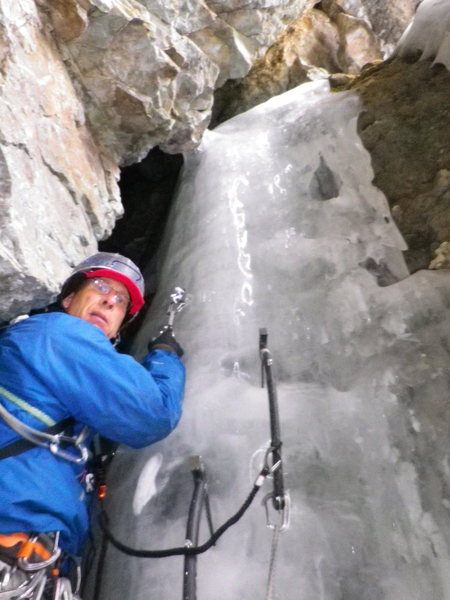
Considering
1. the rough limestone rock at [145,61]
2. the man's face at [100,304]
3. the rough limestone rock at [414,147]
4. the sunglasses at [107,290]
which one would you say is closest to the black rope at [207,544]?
the man's face at [100,304]

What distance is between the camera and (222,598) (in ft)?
6.39

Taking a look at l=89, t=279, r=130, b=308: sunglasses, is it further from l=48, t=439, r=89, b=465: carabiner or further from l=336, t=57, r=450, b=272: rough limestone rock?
l=336, t=57, r=450, b=272: rough limestone rock

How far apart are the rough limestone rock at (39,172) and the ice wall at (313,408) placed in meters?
0.98

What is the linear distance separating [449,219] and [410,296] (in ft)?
2.55

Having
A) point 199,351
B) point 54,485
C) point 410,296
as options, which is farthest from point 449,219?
point 54,485

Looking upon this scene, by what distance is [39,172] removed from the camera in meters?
2.81

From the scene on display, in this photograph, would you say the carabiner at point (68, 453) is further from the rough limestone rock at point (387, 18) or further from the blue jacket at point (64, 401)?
the rough limestone rock at point (387, 18)

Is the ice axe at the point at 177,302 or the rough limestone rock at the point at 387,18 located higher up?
the ice axe at the point at 177,302

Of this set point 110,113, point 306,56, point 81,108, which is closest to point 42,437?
point 81,108

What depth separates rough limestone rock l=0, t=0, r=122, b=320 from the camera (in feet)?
7.80

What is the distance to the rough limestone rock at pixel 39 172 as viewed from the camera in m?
2.38

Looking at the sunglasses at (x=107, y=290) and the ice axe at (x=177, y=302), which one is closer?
the sunglasses at (x=107, y=290)

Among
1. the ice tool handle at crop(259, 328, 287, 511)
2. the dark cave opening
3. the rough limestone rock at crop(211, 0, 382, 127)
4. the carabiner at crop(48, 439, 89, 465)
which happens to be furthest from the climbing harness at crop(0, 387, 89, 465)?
the rough limestone rock at crop(211, 0, 382, 127)

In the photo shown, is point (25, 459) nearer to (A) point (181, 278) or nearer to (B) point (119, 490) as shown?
(B) point (119, 490)
